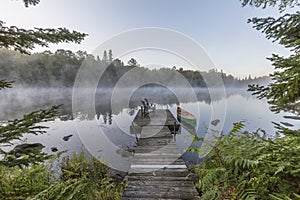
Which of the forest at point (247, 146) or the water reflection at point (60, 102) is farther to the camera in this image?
the water reflection at point (60, 102)

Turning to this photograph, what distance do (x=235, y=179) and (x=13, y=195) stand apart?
205 centimetres

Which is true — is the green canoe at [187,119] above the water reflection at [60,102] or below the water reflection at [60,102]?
above

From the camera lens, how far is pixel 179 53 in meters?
9.69

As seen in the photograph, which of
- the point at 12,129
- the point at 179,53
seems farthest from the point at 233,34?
the point at 12,129

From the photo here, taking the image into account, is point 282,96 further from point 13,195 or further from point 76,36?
point 13,195

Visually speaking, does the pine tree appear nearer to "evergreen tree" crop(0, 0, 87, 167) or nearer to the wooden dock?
"evergreen tree" crop(0, 0, 87, 167)

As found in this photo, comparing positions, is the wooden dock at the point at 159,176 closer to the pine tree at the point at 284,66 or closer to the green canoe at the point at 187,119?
the pine tree at the point at 284,66

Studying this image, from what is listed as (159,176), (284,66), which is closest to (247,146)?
(284,66)

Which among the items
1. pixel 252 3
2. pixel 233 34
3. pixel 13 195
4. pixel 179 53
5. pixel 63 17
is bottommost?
pixel 13 195

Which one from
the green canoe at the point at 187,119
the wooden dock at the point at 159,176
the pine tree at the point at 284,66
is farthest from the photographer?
the green canoe at the point at 187,119

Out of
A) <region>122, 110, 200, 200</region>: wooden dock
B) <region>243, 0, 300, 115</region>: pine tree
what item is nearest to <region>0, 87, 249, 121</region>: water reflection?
<region>122, 110, 200, 200</region>: wooden dock

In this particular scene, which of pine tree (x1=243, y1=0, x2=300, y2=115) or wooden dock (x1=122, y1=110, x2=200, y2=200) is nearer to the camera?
pine tree (x1=243, y1=0, x2=300, y2=115)

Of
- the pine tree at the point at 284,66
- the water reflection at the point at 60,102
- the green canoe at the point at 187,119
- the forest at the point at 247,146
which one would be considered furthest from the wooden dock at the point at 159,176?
the water reflection at the point at 60,102

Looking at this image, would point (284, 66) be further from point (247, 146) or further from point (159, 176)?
point (159, 176)
